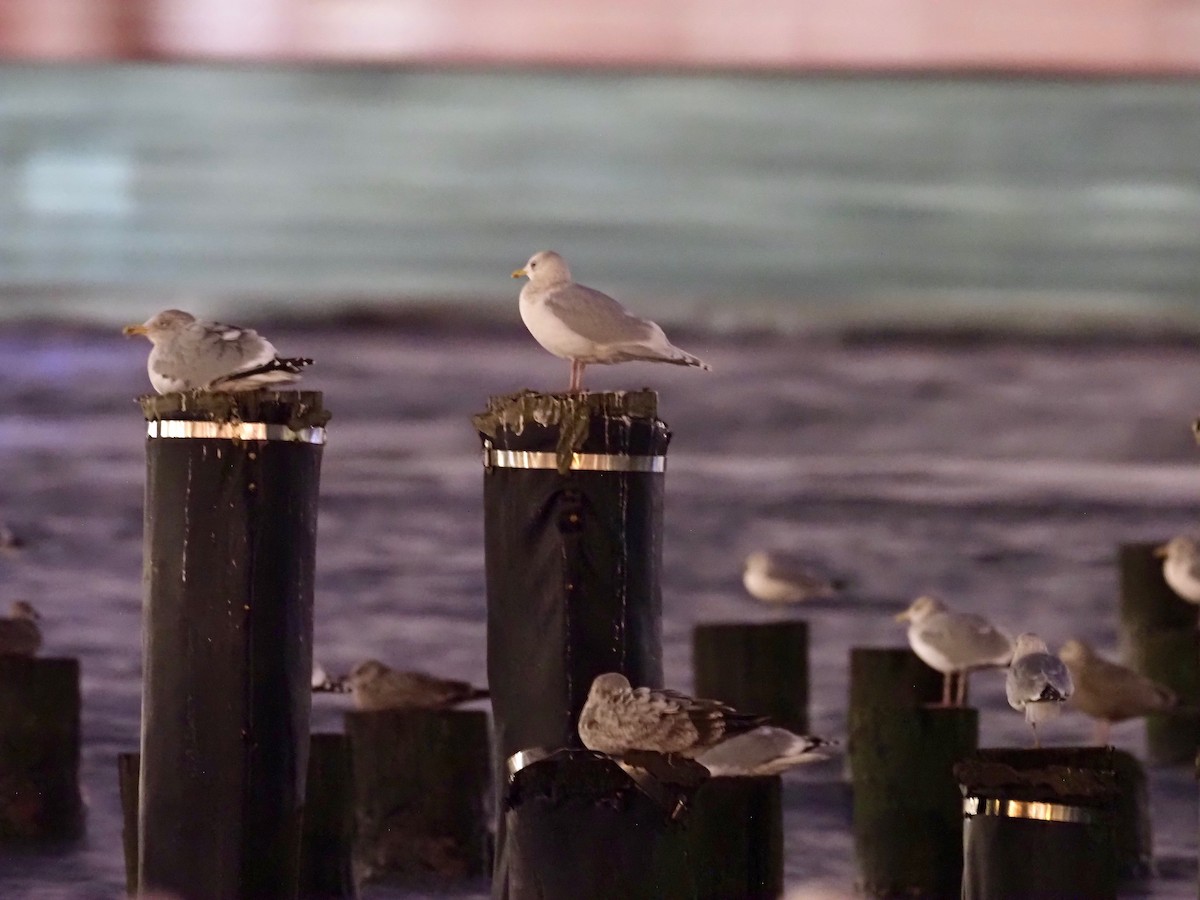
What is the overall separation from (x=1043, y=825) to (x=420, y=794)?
6.10 ft

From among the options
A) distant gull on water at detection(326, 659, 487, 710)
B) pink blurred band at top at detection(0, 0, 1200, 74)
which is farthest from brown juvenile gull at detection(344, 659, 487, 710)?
Answer: pink blurred band at top at detection(0, 0, 1200, 74)

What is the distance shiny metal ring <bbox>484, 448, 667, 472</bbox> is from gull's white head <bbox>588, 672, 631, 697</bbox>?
423 millimetres

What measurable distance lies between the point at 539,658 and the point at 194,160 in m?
13.3

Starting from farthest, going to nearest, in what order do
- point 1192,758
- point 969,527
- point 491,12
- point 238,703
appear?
point 491,12
point 969,527
point 1192,758
point 238,703

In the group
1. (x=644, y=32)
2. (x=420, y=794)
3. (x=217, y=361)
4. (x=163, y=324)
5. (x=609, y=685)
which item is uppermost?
(x=644, y=32)

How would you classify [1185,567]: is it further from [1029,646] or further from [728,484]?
[728,484]

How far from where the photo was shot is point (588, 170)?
54.4 feet

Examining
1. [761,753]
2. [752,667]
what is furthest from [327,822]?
[752,667]

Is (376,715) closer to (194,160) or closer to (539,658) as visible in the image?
(539,658)

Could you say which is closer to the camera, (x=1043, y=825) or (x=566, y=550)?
(x=1043, y=825)

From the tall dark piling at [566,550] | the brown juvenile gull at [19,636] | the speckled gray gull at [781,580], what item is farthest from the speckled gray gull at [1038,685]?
the speckled gray gull at [781,580]

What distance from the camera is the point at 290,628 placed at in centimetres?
393

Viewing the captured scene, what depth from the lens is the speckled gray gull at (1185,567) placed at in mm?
7129

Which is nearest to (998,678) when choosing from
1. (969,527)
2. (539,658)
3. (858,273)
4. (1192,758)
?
(1192,758)
